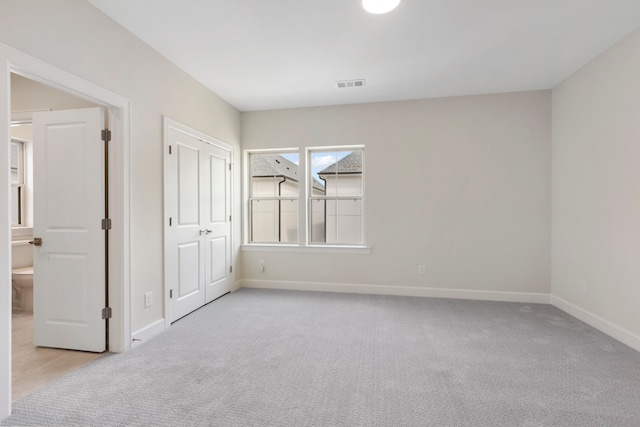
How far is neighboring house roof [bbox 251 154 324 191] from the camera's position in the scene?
4.84m

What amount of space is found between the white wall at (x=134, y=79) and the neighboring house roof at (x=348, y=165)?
1.98 meters

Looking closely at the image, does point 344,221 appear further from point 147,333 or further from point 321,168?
point 147,333

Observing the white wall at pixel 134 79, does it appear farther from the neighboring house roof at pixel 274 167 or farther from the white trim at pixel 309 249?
the white trim at pixel 309 249

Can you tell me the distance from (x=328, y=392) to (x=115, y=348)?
6.21 ft

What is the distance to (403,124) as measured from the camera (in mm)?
4336

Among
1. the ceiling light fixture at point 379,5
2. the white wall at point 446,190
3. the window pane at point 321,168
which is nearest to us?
the ceiling light fixture at point 379,5

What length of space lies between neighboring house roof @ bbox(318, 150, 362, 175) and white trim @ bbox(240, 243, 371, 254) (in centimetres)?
115

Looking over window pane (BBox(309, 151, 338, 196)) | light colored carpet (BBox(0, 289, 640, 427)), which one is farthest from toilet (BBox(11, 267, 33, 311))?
window pane (BBox(309, 151, 338, 196))

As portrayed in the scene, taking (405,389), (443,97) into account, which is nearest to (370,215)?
(443,97)

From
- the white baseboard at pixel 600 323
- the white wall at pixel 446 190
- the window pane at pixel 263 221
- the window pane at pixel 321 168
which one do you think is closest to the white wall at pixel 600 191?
the white baseboard at pixel 600 323

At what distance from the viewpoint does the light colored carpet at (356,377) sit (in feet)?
5.85

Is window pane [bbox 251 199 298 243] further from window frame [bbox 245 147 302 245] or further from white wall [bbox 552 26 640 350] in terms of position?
white wall [bbox 552 26 640 350]

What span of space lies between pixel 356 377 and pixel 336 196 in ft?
9.41

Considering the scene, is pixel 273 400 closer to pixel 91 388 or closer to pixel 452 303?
pixel 91 388
